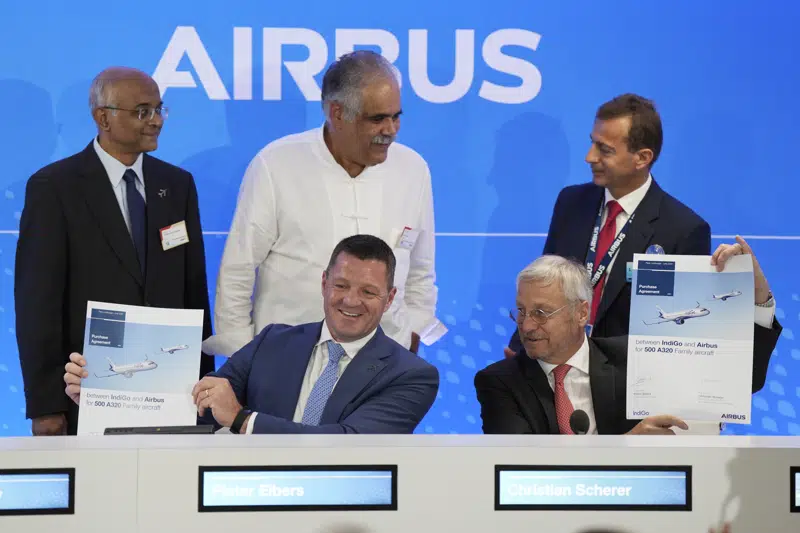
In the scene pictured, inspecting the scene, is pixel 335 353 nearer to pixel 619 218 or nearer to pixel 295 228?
pixel 295 228

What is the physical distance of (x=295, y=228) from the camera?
4129mm

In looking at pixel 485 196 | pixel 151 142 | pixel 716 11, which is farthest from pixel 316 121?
pixel 716 11

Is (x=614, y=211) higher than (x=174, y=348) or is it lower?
higher

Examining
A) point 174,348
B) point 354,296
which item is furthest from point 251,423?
point 354,296

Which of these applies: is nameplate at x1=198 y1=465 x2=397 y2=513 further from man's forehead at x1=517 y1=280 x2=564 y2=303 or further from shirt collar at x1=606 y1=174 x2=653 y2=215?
shirt collar at x1=606 y1=174 x2=653 y2=215

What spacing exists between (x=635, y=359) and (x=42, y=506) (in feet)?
5.49

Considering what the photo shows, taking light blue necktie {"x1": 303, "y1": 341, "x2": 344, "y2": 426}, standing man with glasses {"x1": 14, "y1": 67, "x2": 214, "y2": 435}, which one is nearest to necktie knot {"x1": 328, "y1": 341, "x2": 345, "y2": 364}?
light blue necktie {"x1": 303, "y1": 341, "x2": 344, "y2": 426}

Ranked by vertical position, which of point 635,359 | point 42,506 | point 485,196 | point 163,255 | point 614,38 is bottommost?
point 42,506

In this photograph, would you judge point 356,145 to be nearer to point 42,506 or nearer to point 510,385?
point 510,385

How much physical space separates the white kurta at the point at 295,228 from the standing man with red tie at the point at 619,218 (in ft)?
2.09

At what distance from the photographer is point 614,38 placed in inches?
207

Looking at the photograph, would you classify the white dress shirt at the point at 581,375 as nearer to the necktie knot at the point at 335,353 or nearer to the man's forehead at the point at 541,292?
the man's forehead at the point at 541,292

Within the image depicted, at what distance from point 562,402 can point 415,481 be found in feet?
4.50

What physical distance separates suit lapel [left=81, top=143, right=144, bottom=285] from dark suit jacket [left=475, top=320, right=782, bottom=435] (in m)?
1.38
